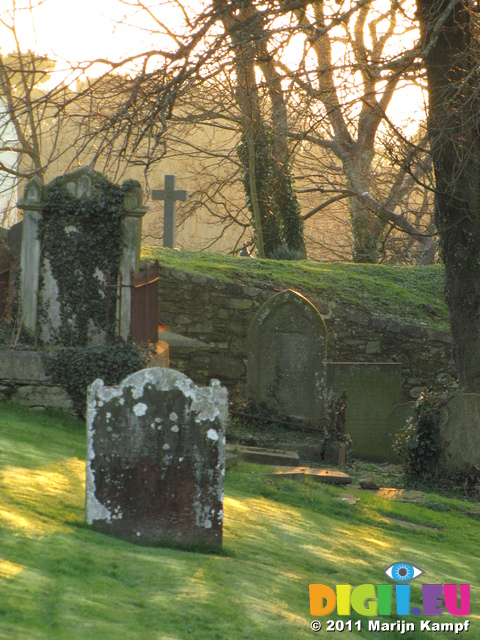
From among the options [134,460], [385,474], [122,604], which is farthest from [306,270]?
[122,604]

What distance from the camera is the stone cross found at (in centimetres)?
1994

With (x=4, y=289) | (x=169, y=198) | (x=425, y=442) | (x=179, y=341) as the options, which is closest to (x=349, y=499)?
(x=425, y=442)

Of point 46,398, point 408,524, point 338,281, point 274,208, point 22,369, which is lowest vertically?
point 408,524

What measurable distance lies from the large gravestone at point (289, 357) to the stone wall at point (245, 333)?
6.62 ft

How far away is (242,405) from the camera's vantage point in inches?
527

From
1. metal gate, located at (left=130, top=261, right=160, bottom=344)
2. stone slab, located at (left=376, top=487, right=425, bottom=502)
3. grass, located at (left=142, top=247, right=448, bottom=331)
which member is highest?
grass, located at (left=142, top=247, right=448, bottom=331)

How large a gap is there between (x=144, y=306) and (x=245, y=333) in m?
4.26

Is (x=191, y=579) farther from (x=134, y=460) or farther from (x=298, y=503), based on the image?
(x=298, y=503)

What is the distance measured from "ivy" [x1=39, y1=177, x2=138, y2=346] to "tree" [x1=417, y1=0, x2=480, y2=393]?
3.88m

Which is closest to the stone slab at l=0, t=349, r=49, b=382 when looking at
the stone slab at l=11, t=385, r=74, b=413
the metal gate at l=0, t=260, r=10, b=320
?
the stone slab at l=11, t=385, r=74, b=413

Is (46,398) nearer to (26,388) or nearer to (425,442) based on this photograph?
(26,388)

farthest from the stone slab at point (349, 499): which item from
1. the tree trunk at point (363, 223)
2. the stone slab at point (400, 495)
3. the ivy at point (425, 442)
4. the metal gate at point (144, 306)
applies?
the tree trunk at point (363, 223)

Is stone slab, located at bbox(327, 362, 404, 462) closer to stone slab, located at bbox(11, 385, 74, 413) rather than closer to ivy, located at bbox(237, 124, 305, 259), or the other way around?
stone slab, located at bbox(11, 385, 74, 413)

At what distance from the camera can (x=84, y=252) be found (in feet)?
35.3
